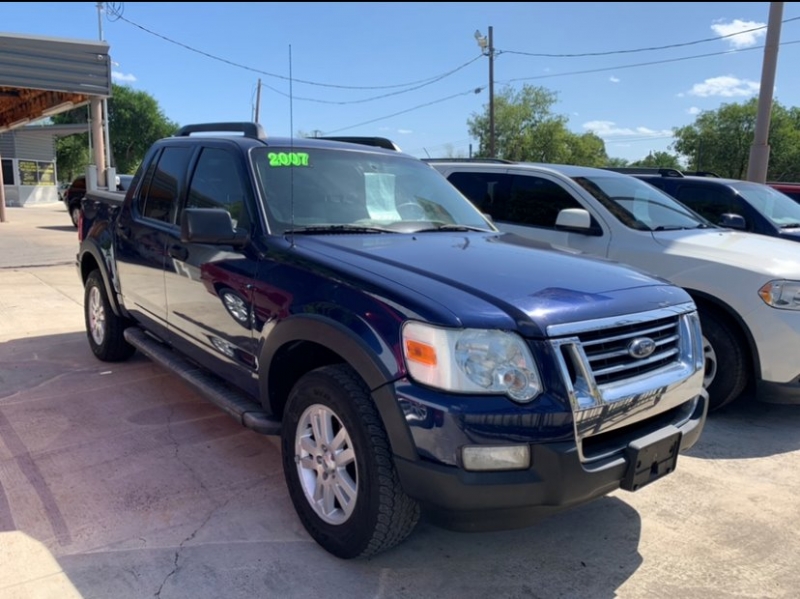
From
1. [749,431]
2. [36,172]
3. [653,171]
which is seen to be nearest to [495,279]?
[749,431]

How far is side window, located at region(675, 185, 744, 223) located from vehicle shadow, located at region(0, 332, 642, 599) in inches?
206

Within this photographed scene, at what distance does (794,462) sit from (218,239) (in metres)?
3.78

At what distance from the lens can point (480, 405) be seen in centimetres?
225

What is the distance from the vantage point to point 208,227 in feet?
10.1

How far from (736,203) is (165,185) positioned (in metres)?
6.30

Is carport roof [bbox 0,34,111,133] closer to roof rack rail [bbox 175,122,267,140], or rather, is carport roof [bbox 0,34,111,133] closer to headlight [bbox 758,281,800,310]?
roof rack rail [bbox 175,122,267,140]

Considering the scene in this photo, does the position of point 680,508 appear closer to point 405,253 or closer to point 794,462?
point 794,462

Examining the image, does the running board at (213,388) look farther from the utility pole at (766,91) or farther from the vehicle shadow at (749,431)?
the utility pole at (766,91)

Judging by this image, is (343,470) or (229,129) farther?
(229,129)

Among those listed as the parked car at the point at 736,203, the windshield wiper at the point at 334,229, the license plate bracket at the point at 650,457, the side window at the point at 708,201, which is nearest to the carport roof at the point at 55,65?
the parked car at the point at 736,203

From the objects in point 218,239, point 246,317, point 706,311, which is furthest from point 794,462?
point 218,239

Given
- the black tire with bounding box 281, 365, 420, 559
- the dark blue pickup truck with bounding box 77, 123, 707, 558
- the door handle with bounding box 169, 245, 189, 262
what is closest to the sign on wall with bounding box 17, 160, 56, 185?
the door handle with bounding box 169, 245, 189, 262

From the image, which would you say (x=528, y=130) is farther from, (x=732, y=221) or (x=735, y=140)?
(x=732, y=221)

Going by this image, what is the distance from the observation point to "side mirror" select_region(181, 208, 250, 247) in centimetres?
308
